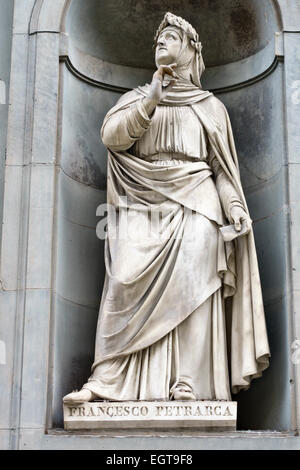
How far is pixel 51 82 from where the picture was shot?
36.7 ft

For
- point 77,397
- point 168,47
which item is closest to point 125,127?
point 168,47

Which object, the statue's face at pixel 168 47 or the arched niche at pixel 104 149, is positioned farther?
the statue's face at pixel 168 47

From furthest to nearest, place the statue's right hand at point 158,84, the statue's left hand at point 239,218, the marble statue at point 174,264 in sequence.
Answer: the statue's right hand at point 158,84
the statue's left hand at point 239,218
the marble statue at point 174,264

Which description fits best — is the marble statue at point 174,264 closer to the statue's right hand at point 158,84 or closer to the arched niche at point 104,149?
the statue's right hand at point 158,84

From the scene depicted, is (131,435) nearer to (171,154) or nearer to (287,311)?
(287,311)

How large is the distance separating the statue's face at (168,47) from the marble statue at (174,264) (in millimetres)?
29

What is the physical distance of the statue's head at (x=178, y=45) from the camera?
11.3 metres

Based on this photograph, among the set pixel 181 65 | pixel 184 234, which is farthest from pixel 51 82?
pixel 184 234

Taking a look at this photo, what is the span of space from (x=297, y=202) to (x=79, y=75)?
8.28ft

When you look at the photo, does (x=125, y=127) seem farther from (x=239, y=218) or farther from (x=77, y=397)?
(x=77, y=397)

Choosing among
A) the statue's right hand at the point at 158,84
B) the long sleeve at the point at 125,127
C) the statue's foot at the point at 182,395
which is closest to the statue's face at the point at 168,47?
the statue's right hand at the point at 158,84

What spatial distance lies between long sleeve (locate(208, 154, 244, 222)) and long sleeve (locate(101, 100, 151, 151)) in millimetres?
736

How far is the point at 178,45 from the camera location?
11.3 m

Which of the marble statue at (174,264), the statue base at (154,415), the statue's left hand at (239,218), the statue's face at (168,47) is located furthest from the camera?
the statue's face at (168,47)
